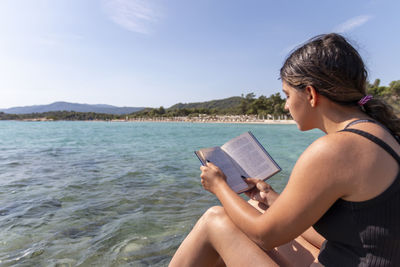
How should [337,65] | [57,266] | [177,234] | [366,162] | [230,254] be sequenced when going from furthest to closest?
[177,234]
[57,266]
[230,254]
[337,65]
[366,162]

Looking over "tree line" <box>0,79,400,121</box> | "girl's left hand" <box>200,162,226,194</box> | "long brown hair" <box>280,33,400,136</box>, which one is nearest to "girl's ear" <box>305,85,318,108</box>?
"long brown hair" <box>280,33,400,136</box>

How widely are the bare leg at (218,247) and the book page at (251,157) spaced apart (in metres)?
0.49

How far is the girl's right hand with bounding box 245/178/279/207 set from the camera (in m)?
1.66

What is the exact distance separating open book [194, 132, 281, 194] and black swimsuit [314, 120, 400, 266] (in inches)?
27.7

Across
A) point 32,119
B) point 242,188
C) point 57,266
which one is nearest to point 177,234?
point 57,266

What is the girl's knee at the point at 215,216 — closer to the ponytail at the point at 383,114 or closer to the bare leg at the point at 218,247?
the bare leg at the point at 218,247

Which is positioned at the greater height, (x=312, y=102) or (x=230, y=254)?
(x=312, y=102)

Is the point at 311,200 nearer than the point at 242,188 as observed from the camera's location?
Yes

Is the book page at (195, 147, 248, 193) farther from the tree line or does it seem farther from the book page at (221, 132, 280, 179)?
the tree line

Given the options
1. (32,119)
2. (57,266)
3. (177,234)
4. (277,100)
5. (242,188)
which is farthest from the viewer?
(32,119)

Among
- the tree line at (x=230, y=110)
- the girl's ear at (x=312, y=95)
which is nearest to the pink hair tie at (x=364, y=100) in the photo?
the girl's ear at (x=312, y=95)

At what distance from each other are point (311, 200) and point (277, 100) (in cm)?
6573

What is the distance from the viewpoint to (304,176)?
96 centimetres

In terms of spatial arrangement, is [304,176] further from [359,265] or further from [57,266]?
[57,266]
